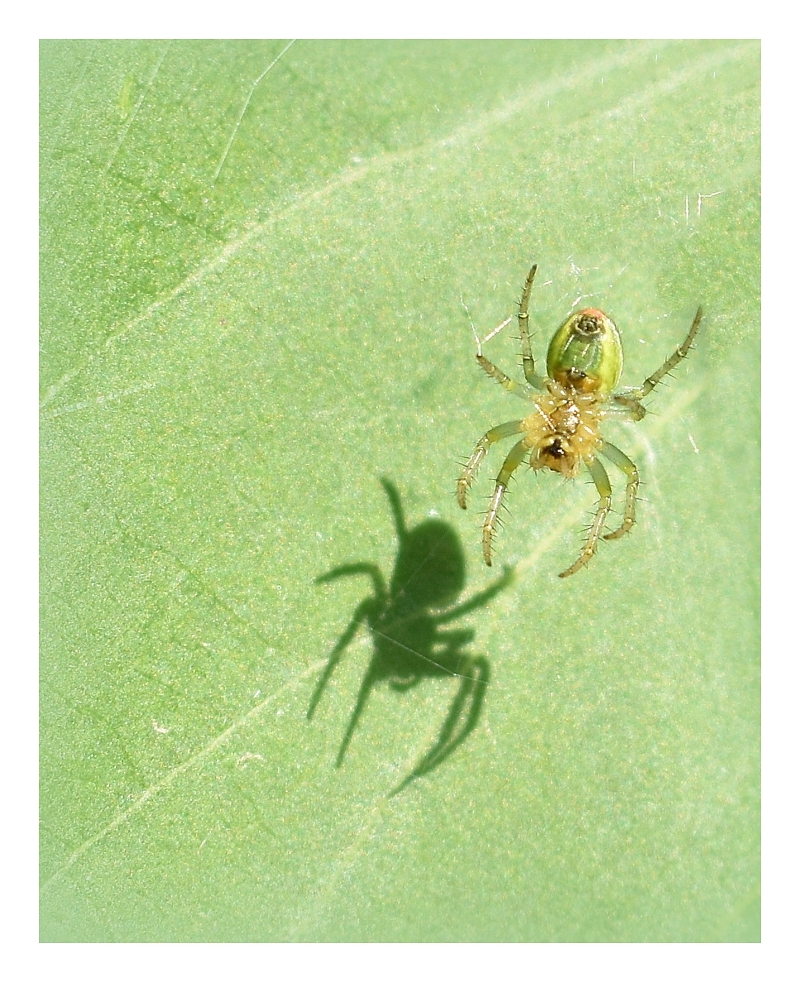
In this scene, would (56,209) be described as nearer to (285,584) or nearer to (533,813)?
(285,584)

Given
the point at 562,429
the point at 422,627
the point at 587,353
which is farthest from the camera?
the point at 422,627

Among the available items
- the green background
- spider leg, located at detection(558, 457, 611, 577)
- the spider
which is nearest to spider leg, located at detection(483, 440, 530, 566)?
the spider

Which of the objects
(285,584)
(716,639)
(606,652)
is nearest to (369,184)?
(285,584)

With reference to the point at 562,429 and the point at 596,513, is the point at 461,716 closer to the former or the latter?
the point at 596,513

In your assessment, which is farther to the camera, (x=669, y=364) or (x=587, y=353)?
(x=669, y=364)

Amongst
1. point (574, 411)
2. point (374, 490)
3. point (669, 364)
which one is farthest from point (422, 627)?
point (669, 364)
